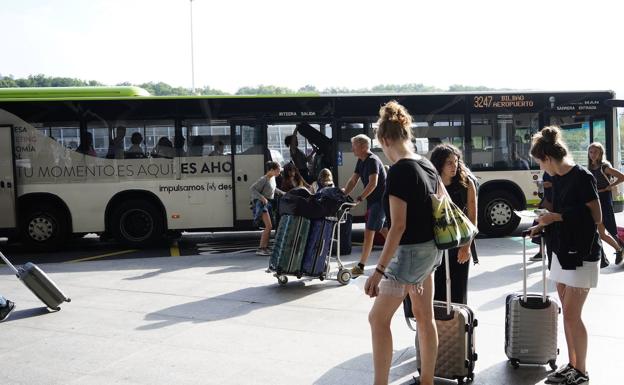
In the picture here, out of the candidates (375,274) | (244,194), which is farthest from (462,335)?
(244,194)

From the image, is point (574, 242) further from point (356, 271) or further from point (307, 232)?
point (356, 271)

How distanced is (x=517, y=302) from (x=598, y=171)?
519cm

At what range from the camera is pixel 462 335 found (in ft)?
16.7

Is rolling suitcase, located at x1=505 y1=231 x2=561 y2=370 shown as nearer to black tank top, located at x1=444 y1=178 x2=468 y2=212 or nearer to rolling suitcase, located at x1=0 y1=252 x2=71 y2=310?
black tank top, located at x1=444 y1=178 x2=468 y2=212

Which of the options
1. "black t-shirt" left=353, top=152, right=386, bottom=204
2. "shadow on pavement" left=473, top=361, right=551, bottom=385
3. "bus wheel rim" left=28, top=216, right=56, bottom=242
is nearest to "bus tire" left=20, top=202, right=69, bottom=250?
"bus wheel rim" left=28, top=216, right=56, bottom=242

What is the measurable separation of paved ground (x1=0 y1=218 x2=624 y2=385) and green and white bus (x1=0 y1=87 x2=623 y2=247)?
2784 millimetres

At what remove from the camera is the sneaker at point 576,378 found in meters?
4.93

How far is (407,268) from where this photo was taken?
14.2ft

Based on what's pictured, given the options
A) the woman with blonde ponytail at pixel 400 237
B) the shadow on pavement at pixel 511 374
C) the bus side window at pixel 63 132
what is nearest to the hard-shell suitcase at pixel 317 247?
the shadow on pavement at pixel 511 374

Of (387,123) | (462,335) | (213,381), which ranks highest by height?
(387,123)

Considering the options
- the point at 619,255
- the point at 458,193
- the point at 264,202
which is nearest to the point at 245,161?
the point at 264,202

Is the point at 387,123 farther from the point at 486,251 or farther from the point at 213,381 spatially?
the point at 486,251

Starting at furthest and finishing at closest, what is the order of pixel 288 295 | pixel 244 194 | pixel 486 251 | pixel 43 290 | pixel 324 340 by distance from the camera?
pixel 244 194
pixel 486 251
pixel 288 295
pixel 43 290
pixel 324 340

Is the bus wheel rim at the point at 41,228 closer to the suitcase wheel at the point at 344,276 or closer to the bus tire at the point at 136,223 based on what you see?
the bus tire at the point at 136,223
